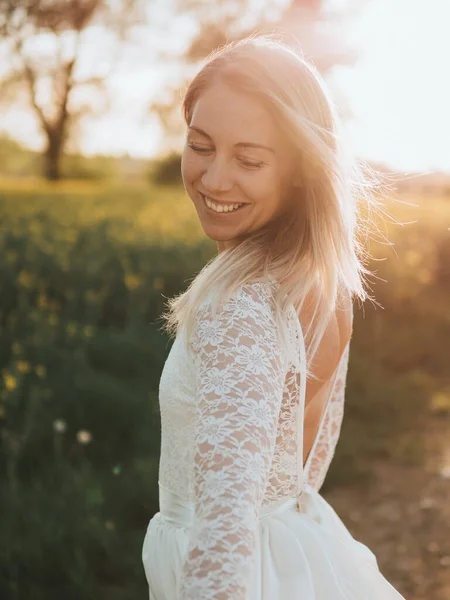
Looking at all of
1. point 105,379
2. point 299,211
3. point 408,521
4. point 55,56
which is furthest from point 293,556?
point 55,56

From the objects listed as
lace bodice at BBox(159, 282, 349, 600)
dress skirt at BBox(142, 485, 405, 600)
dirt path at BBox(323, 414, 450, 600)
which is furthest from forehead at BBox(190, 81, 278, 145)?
dirt path at BBox(323, 414, 450, 600)

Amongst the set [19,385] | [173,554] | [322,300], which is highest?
[322,300]

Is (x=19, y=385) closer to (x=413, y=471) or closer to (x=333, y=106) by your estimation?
(x=413, y=471)

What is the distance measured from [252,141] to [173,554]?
85 cm

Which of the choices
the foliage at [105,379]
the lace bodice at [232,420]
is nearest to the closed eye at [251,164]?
the lace bodice at [232,420]

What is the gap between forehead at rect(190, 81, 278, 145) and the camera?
1617mm

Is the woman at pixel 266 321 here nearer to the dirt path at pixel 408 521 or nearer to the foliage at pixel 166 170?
the dirt path at pixel 408 521

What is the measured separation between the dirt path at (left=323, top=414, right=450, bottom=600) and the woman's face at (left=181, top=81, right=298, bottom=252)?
10.5 ft

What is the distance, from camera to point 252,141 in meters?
1.63

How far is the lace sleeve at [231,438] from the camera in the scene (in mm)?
1158

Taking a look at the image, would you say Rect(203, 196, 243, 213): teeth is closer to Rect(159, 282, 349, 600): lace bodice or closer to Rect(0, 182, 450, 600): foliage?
Rect(159, 282, 349, 600): lace bodice

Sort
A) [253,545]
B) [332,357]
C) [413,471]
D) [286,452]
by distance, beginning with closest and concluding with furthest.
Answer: [253,545]
[286,452]
[332,357]
[413,471]


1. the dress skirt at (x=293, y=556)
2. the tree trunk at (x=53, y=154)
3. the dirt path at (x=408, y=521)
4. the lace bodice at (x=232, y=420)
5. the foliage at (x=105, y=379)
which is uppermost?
the tree trunk at (x=53, y=154)

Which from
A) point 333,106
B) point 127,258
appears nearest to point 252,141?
point 333,106
